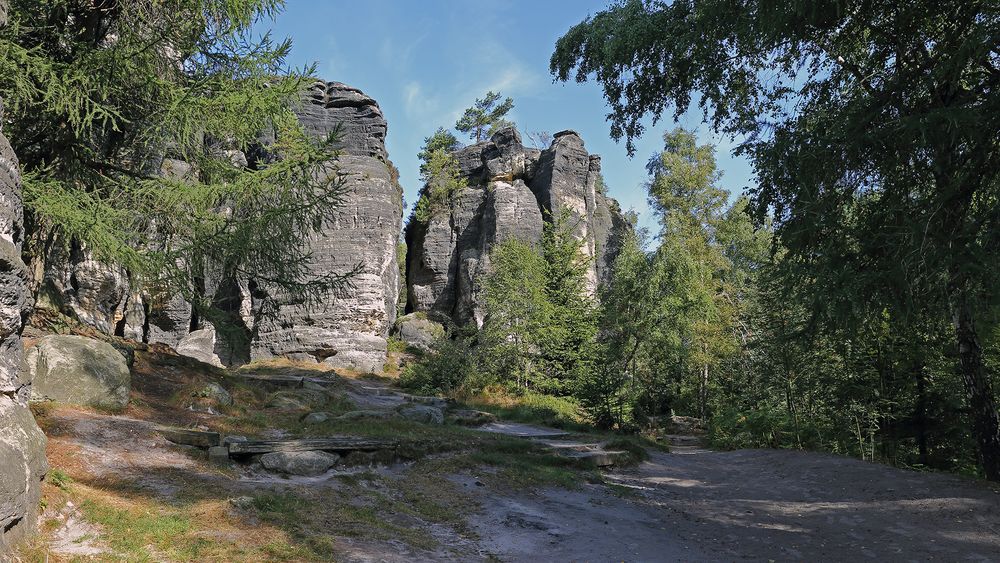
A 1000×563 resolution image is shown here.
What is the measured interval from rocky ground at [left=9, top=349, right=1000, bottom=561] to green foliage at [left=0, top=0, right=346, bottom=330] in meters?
2.62

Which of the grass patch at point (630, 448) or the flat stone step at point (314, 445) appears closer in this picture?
the flat stone step at point (314, 445)

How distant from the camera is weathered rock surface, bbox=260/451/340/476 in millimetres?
7598

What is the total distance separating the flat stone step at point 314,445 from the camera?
766 cm

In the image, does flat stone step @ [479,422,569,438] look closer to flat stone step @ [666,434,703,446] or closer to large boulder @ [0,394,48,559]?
flat stone step @ [666,434,703,446]

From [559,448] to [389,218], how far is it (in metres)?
19.2

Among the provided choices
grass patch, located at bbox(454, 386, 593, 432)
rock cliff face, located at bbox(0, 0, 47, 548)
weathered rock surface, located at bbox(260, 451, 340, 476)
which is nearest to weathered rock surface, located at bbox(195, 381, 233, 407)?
weathered rock surface, located at bbox(260, 451, 340, 476)

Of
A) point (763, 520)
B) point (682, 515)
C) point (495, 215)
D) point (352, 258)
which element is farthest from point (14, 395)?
point (495, 215)

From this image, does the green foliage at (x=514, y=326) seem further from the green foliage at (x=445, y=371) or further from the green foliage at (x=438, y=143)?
the green foliage at (x=438, y=143)

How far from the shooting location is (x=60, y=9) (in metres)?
9.79

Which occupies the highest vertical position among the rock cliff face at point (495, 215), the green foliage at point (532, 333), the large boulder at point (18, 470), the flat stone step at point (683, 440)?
the rock cliff face at point (495, 215)

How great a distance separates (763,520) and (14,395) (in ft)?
27.1

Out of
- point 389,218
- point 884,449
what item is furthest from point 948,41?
point 389,218

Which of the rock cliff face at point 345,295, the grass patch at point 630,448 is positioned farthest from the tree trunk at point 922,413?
the rock cliff face at point 345,295

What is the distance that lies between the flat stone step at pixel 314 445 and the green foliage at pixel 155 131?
3.66 metres
